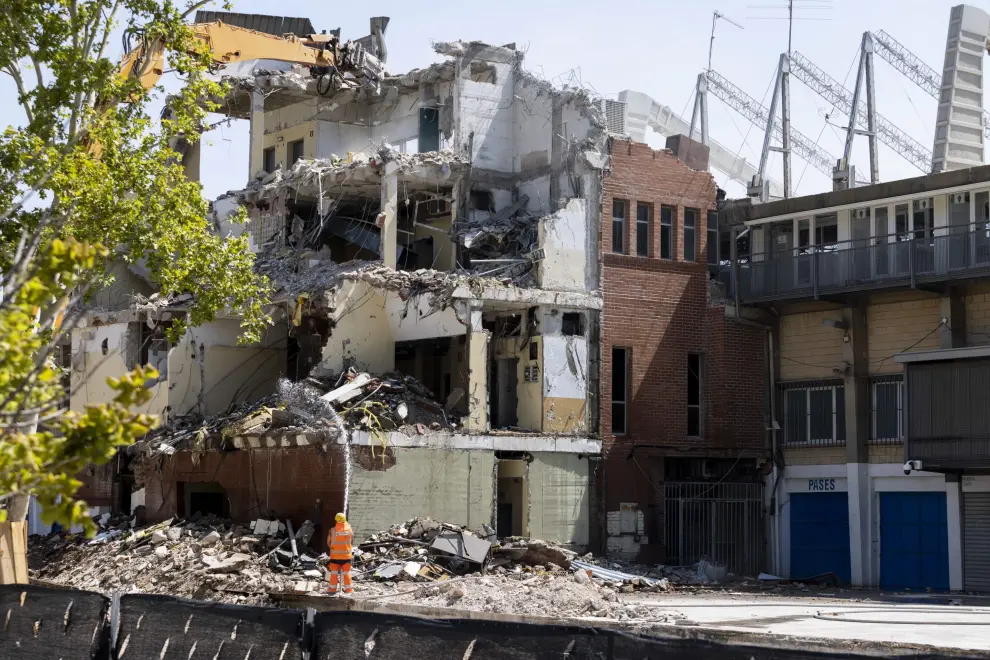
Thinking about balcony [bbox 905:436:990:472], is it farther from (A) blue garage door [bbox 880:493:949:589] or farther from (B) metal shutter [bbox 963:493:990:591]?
(A) blue garage door [bbox 880:493:949:589]

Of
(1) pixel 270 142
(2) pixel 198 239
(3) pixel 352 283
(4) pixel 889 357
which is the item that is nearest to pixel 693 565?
(4) pixel 889 357

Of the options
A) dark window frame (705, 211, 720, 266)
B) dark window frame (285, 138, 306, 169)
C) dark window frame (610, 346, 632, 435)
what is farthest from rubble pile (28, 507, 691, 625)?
dark window frame (285, 138, 306, 169)

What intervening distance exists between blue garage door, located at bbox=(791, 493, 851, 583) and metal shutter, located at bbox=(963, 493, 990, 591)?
3.41 meters

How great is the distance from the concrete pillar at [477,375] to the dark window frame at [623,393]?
4.05m

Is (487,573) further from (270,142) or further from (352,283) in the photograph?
(270,142)

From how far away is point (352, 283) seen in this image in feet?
114

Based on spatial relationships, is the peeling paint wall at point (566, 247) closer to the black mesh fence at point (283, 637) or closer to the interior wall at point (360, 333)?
the interior wall at point (360, 333)

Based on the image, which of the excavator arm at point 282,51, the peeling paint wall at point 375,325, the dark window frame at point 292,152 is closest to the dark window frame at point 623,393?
the peeling paint wall at point 375,325

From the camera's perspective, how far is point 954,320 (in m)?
33.4

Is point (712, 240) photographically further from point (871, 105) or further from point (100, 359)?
point (100, 359)

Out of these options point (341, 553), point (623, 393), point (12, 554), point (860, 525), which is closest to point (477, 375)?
point (623, 393)

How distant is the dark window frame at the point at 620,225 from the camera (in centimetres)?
3594

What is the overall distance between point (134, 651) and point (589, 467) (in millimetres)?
21452

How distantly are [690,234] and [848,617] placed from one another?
15507 mm
